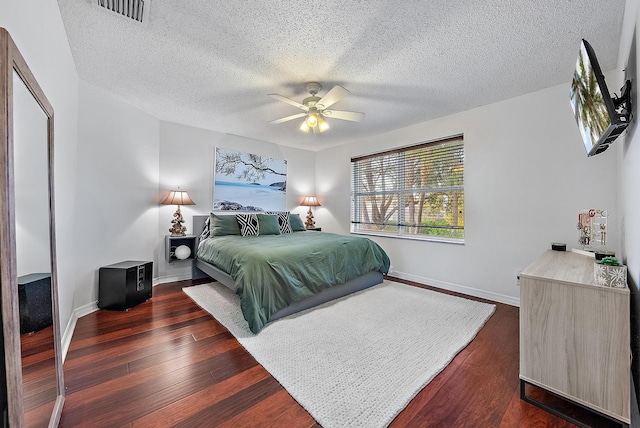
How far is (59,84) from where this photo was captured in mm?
1827

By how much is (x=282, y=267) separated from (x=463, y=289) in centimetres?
243

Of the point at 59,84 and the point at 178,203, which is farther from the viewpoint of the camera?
the point at 178,203

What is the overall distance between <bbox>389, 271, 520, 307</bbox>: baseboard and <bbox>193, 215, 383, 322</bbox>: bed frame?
22.3 inches

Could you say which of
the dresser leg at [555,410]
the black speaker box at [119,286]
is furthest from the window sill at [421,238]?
the black speaker box at [119,286]

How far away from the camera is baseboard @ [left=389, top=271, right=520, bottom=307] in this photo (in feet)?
9.59

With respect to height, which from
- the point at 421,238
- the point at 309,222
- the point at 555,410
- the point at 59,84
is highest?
the point at 59,84

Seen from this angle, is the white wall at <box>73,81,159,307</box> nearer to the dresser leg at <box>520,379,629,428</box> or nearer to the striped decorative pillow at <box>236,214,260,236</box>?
the striped decorative pillow at <box>236,214,260,236</box>

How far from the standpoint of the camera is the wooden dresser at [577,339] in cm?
123

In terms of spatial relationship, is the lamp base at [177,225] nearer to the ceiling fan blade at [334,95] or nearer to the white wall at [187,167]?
the white wall at [187,167]

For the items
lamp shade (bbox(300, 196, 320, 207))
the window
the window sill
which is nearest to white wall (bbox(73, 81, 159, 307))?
lamp shade (bbox(300, 196, 320, 207))

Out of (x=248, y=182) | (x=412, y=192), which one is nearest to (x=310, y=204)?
(x=248, y=182)

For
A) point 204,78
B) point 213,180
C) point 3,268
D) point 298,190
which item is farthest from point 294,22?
point 298,190

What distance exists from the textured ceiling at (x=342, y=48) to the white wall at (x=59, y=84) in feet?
0.68

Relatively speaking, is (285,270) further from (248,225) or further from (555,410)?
(555,410)
